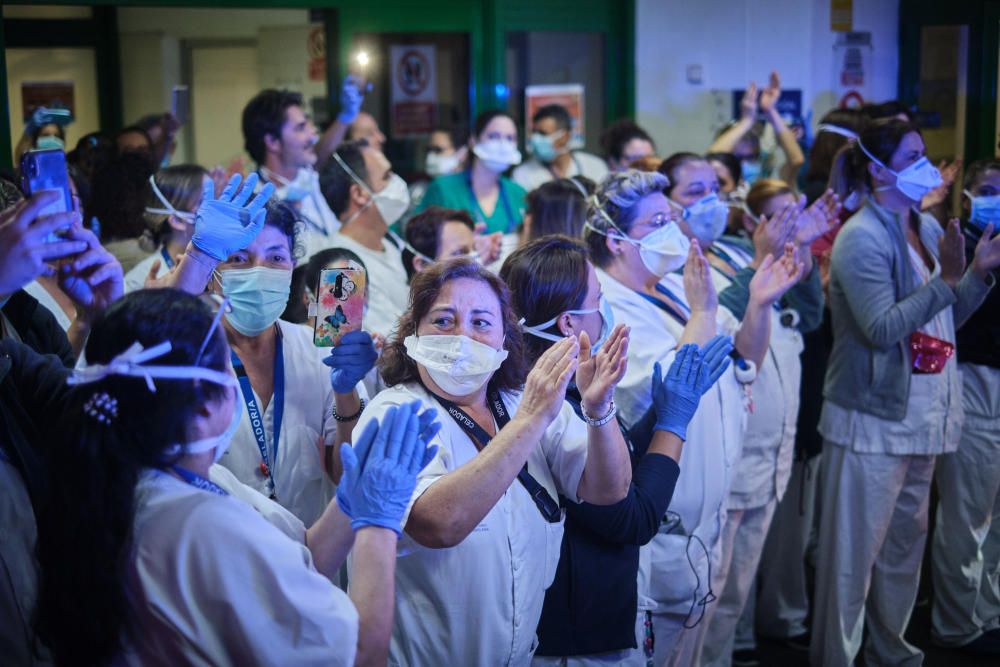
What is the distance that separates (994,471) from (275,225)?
9.74 ft

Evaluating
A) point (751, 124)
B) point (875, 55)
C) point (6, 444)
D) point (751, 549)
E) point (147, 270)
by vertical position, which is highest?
point (875, 55)

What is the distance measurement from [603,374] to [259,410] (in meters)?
0.85

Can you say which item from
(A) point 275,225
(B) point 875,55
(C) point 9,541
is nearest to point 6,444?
(C) point 9,541

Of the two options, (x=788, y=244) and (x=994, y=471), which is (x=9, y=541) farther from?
(x=994, y=471)

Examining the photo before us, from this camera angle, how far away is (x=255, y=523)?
169cm

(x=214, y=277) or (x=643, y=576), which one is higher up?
(x=214, y=277)

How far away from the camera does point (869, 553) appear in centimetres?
372

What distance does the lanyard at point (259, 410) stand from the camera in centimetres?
257

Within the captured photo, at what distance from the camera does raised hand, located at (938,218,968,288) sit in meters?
3.69

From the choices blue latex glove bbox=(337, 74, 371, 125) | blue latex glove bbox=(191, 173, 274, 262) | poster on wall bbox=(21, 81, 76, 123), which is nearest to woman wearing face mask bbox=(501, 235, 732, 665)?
blue latex glove bbox=(191, 173, 274, 262)

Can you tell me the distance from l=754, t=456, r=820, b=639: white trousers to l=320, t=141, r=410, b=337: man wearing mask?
5.57ft

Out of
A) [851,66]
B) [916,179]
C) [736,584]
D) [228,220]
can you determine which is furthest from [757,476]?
[851,66]

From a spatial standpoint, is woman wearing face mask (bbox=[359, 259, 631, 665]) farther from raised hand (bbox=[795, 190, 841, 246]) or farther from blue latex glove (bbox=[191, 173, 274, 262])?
raised hand (bbox=[795, 190, 841, 246])

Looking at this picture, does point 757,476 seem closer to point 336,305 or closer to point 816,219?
point 816,219
